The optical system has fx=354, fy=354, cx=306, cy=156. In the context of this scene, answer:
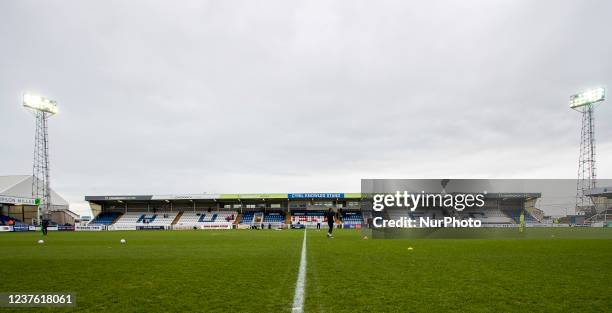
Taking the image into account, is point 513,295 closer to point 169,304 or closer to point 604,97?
point 169,304

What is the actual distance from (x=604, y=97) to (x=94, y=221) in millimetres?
82710

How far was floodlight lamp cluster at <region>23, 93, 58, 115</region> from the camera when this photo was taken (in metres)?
49.6

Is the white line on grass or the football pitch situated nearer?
the white line on grass

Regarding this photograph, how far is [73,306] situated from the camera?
488cm

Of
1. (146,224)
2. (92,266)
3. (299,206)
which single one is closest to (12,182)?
(146,224)

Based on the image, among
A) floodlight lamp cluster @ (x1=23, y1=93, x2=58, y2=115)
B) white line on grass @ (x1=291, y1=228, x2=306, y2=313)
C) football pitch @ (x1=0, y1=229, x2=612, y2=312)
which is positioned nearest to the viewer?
white line on grass @ (x1=291, y1=228, x2=306, y2=313)

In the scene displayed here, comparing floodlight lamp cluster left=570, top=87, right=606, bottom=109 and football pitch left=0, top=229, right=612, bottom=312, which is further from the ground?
floodlight lamp cluster left=570, top=87, right=606, bottom=109

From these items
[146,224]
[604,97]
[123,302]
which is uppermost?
[604,97]

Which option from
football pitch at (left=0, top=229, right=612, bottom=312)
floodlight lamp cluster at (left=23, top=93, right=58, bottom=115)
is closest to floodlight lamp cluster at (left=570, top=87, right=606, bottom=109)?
football pitch at (left=0, top=229, right=612, bottom=312)

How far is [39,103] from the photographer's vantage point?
50719mm

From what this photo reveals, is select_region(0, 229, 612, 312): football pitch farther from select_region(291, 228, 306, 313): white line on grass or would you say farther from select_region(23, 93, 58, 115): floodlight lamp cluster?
select_region(23, 93, 58, 115): floodlight lamp cluster

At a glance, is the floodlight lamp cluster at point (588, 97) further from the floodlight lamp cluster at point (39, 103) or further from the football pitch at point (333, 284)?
the floodlight lamp cluster at point (39, 103)

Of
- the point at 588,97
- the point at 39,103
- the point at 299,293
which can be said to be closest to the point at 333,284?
the point at 299,293

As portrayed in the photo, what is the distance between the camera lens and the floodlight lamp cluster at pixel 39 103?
49603 millimetres
